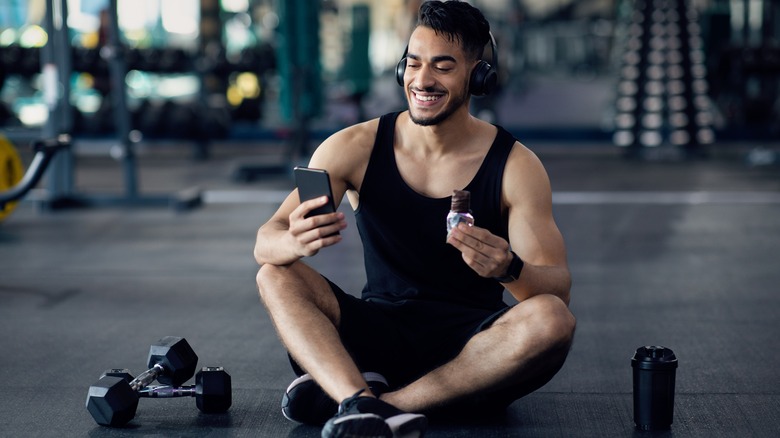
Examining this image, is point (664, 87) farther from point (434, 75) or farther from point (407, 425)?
point (407, 425)

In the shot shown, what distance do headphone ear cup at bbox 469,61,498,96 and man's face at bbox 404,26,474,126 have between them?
0.01 m

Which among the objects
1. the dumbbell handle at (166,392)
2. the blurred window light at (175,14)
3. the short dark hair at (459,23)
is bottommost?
the dumbbell handle at (166,392)

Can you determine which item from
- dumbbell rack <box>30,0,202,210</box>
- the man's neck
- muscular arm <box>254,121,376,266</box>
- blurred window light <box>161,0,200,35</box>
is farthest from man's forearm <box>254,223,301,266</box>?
blurred window light <box>161,0,200,35</box>

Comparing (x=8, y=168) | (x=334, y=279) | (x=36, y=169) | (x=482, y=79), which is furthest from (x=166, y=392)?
(x=8, y=168)

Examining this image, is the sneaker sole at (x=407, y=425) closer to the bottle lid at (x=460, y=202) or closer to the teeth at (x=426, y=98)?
the bottle lid at (x=460, y=202)

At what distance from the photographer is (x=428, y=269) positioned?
6.75 ft

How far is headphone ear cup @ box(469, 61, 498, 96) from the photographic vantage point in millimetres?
1990

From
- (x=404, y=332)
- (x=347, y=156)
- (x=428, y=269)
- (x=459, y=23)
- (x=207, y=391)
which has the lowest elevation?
(x=207, y=391)

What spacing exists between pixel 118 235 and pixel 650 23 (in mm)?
5111

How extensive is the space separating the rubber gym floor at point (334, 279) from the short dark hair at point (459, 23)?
733 mm

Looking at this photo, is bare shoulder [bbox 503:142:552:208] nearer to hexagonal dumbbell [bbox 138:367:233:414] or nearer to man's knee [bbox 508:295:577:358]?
man's knee [bbox 508:295:577:358]

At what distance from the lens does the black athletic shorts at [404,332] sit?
2.04 metres

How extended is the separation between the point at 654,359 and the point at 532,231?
0.32 metres

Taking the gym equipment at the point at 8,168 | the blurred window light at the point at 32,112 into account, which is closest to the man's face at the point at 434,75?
the gym equipment at the point at 8,168
